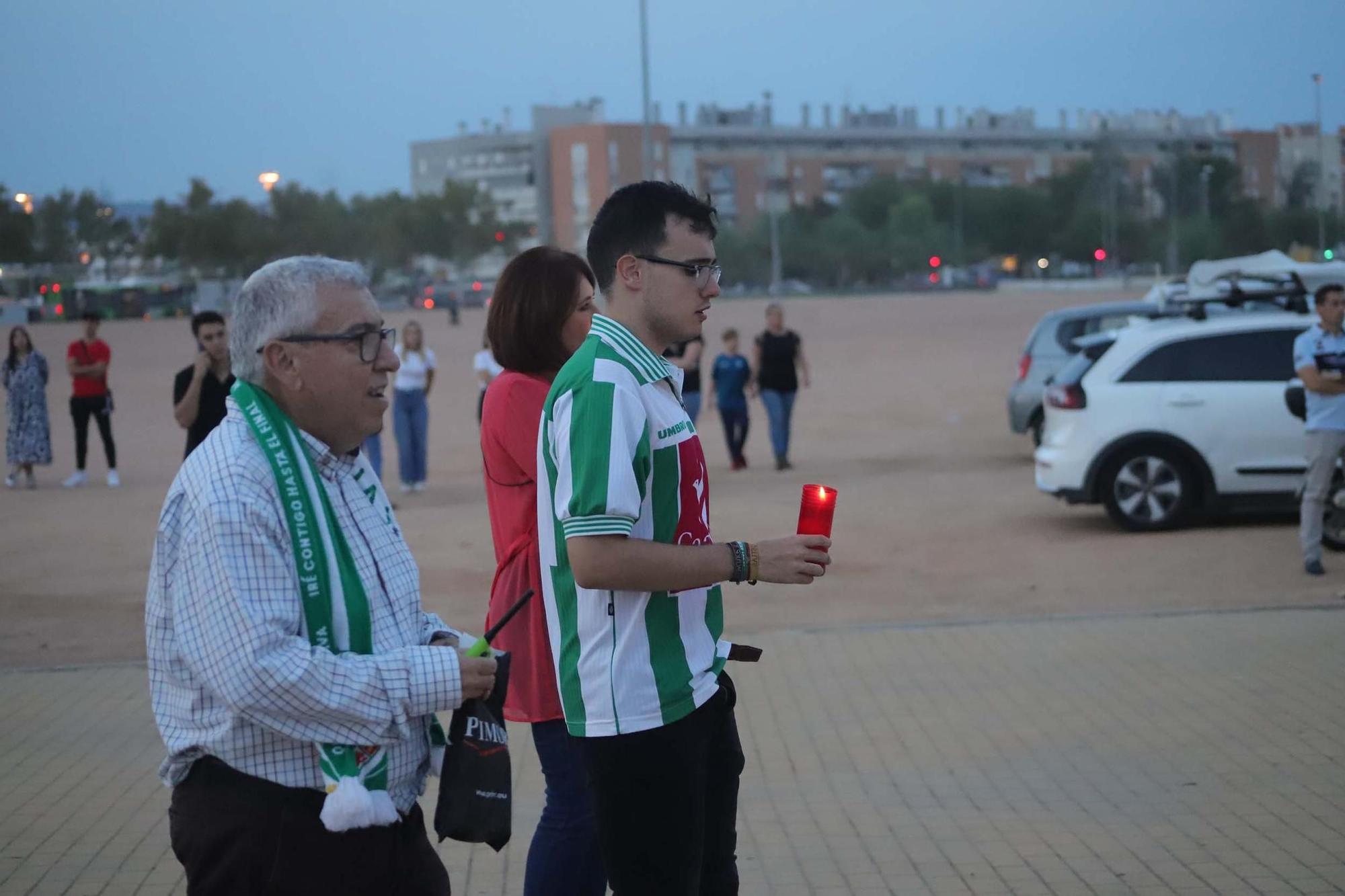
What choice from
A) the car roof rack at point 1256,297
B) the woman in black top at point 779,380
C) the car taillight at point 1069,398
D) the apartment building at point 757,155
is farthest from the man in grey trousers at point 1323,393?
the apartment building at point 757,155

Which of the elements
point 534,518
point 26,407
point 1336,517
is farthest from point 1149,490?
point 26,407

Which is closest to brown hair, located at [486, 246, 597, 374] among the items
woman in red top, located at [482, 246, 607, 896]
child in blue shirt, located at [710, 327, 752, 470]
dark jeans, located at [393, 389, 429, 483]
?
woman in red top, located at [482, 246, 607, 896]

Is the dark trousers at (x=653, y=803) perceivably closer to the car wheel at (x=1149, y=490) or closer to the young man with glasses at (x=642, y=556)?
the young man with glasses at (x=642, y=556)

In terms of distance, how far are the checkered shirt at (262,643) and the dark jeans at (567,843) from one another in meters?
0.97

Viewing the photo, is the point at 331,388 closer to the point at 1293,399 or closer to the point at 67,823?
the point at 67,823

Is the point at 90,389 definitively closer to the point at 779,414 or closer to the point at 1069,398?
the point at 779,414

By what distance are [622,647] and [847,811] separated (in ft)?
9.93

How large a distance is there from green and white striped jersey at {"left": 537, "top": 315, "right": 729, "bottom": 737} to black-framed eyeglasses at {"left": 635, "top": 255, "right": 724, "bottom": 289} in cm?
16

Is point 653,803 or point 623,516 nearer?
point 623,516

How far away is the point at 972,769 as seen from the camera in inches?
253

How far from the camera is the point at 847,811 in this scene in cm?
594

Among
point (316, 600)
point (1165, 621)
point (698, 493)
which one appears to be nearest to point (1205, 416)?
point (1165, 621)

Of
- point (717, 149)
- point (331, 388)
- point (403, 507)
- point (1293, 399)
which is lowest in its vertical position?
point (403, 507)

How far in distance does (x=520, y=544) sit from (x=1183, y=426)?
9.80 meters
